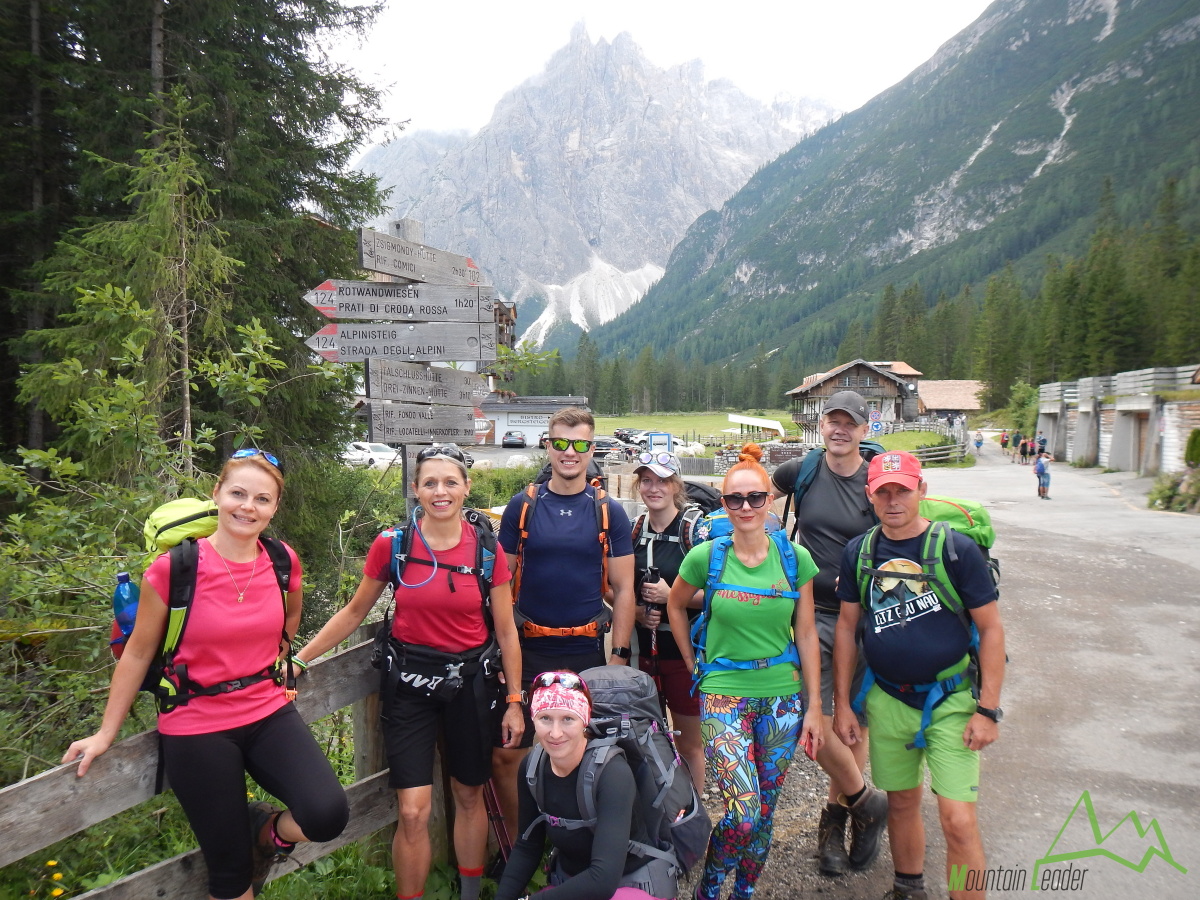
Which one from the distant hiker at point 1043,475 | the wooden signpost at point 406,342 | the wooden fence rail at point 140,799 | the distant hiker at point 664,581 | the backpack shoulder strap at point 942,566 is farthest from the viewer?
the distant hiker at point 1043,475

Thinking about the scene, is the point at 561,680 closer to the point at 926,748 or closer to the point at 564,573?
the point at 564,573

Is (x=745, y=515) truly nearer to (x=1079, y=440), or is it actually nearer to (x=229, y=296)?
(x=229, y=296)

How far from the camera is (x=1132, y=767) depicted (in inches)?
176

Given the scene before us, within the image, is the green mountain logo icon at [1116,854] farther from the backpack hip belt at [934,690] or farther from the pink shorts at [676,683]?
the pink shorts at [676,683]

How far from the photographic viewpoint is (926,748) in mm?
2949

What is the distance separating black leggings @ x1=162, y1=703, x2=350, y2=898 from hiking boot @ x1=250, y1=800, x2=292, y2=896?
0.11m

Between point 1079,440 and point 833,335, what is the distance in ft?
418

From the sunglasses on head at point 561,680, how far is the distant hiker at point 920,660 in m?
1.36

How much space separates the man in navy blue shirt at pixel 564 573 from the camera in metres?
3.31

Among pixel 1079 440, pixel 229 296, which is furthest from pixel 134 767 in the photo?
pixel 1079 440

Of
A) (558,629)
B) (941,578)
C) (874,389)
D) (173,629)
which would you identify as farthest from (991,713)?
(874,389)

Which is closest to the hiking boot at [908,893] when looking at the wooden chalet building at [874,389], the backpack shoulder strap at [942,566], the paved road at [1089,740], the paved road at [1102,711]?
the paved road at [1089,740]

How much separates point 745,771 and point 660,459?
1.63m

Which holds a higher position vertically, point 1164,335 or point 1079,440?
point 1164,335
